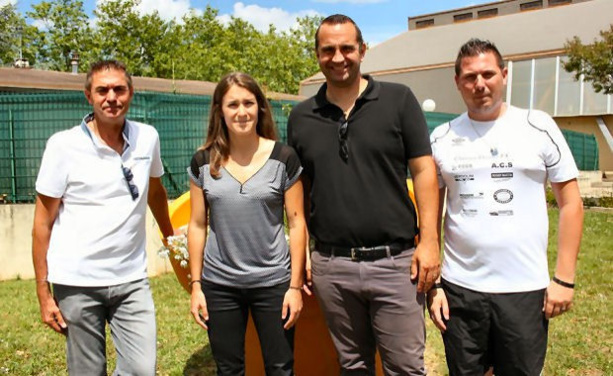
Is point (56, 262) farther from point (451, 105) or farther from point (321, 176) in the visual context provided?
point (451, 105)

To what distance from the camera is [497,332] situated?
2.87 metres

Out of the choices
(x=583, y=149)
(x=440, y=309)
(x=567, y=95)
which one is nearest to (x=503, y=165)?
(x=440, y=309)

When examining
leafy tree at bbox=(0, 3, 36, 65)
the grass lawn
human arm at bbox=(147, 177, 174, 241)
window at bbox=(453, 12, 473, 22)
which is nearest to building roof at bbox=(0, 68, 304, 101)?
the grass lawn

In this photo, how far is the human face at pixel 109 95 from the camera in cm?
303

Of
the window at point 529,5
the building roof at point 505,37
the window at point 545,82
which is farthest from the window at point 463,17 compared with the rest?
the window at point 545,82

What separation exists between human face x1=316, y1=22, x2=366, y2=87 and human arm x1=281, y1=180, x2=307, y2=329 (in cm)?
57

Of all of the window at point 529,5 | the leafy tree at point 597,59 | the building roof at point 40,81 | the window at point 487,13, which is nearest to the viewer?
the building roof at point 40,81

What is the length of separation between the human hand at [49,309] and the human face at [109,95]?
0.87 m

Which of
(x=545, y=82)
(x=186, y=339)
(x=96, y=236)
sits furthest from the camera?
(x=545, y=82)

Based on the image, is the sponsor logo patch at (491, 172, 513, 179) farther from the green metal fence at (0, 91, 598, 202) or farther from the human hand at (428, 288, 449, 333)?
the green metal fence at (0, 91, 598, 202)

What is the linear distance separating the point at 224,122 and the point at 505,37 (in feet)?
107

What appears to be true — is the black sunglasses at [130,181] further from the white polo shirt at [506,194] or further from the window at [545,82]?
the window at [545,82]

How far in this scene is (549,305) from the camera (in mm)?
2822

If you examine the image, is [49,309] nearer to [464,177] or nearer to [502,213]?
[464,177]
